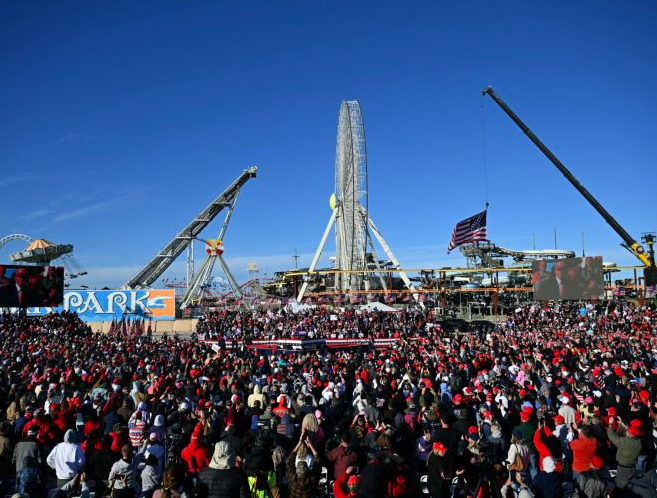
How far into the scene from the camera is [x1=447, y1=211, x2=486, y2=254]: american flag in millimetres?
48438

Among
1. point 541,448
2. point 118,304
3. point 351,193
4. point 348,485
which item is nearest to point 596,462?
point 541,448

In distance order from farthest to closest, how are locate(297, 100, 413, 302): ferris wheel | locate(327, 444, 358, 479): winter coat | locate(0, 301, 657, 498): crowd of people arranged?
locate(297, 100, 413, 302): ferris wheel < locate(327, 444, 358, 479): winter coat < locate(0, 301, 657, 498): crowd of people

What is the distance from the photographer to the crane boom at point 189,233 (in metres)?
58.5

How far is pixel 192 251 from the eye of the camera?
6050 centimetres

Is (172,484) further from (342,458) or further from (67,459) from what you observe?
(67,459)

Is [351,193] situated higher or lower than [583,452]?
higher

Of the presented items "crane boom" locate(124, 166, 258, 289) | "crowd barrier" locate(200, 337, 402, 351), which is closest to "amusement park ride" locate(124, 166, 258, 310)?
"crane boom" locate(124, 166, 258, 289)

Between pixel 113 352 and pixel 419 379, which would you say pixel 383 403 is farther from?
pixel 113 352

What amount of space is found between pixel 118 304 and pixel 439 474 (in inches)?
1753

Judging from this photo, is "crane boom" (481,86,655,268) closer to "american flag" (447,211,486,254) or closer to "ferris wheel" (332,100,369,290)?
"american flag" (447,211,486,254)

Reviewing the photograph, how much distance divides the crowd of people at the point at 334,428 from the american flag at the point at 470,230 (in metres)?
29.6

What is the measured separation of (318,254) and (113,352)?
151 feet

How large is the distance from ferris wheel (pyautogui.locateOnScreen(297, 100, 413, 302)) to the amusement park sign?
18.4 meters

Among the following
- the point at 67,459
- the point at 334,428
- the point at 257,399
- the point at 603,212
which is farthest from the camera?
the point at 603,212
